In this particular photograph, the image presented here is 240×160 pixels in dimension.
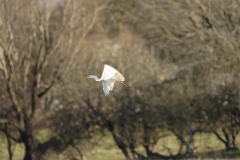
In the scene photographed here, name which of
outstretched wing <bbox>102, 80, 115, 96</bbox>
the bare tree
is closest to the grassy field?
the bare tree

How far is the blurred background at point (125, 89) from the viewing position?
17.4 metres

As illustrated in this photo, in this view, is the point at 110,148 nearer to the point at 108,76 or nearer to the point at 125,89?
the point at 125,89

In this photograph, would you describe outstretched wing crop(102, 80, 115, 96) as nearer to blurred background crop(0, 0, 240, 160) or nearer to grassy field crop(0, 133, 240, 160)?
blurred background crop(0, 0, 240, 160)

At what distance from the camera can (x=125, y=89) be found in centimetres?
1852

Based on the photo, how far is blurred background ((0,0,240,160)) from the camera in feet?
57.0

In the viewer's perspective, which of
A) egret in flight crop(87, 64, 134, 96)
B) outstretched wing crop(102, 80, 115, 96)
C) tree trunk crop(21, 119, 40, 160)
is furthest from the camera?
tree trunk crop(21, 119, 40, 160)

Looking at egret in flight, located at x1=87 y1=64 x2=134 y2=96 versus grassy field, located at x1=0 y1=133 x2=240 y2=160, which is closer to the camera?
egret in flight, located at x1=87 y1=64 x2=134 y2=96

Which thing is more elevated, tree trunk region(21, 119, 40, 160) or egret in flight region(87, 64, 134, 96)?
egret in flight region(87, 64, 134, 96)

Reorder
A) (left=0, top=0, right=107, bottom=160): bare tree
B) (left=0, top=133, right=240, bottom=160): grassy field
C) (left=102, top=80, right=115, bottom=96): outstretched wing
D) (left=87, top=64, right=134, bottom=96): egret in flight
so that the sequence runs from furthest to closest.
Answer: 1. (left=0, top=0, right=107, bottom=160): bare tree
2. (left=0, top=133, right=240, bottom=160): grassy field
3. (left=102, top=80, right=115, bottom=96): outstretched wing
4. (left=87, top=64, right=134, bottom=96): egret in flight

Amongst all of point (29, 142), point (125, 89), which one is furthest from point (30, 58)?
point (125, 89)

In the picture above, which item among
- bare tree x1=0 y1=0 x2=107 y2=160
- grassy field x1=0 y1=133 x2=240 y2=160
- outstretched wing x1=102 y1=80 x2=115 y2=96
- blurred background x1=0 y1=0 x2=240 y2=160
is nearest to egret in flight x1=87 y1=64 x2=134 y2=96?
outstretched wing x1=102 y1=80 x2=115 y2=96

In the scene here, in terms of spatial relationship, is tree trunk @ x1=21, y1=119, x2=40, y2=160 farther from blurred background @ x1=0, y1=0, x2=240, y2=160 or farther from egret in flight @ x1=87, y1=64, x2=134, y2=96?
egret in flight @ x1=87, y1=64, x2=134, y2=96

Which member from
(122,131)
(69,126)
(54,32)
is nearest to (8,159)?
(69,126)

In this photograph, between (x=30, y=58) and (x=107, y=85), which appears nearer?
(x=107, y=85)
